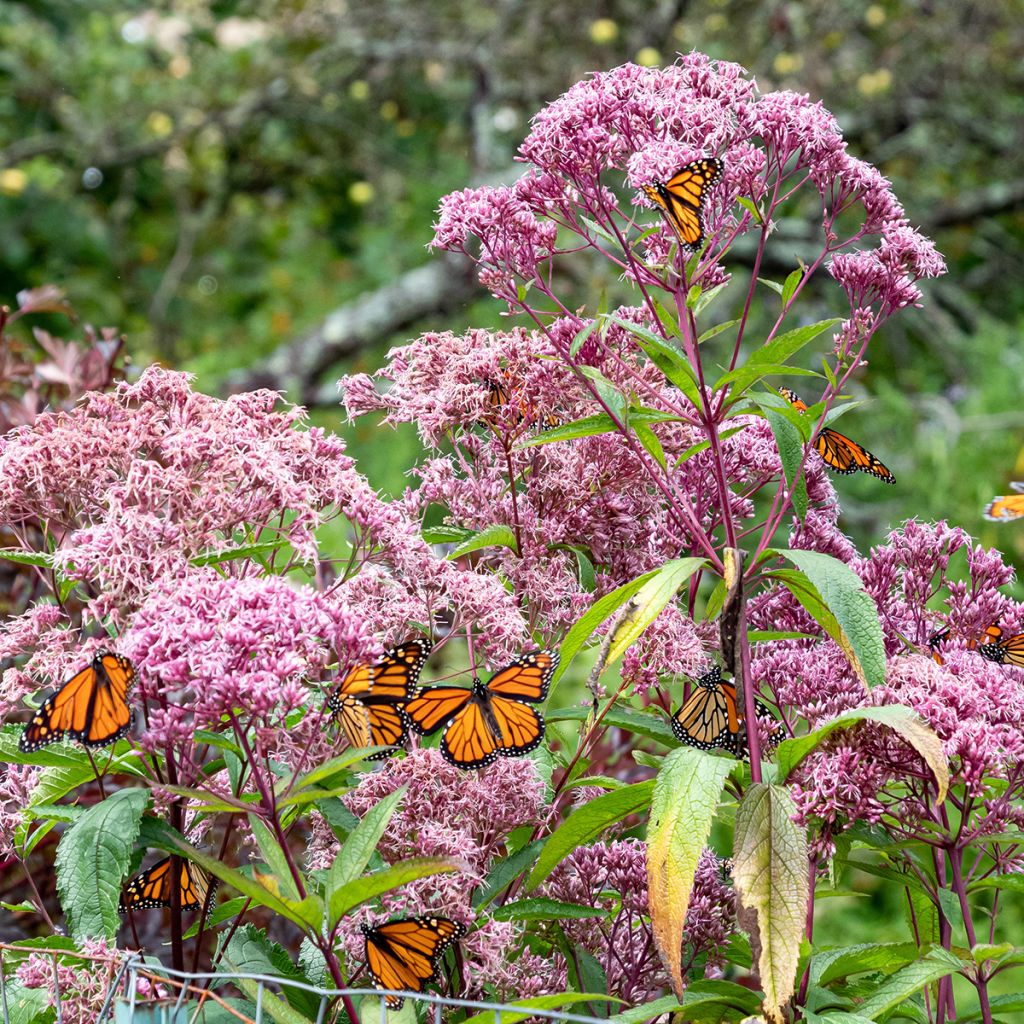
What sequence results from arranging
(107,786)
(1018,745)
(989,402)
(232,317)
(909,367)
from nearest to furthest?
1. (1018,745)
2. (107,786)
3. (989,402)
4. (909,367)
5. (232,317)

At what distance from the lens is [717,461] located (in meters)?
1.65

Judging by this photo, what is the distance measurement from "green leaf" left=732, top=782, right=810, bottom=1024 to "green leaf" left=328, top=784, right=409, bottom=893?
386mm

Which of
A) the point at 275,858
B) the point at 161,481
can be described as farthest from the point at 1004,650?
the point at 161,481

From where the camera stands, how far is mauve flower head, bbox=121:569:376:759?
1.36m

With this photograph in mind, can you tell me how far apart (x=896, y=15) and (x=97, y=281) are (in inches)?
175

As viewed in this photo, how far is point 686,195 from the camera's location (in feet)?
5.28

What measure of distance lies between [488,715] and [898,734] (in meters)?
0.48

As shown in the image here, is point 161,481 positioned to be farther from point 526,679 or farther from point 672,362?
point 672,362

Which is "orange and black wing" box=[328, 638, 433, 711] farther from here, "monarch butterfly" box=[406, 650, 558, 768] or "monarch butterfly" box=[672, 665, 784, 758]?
"monarch butterfly" box=[672, 665, 784, 758]

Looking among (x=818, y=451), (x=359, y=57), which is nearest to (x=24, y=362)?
(x=818, y=451)

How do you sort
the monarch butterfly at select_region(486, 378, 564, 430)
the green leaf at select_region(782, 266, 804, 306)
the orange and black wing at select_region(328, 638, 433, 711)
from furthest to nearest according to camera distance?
the monarch butterfly at select_region(486, 378, 564, 430) → the green leaf at select_region(782, 266, 804, 306) → the orange and black wing at select_region(328, 638, 433, 711)

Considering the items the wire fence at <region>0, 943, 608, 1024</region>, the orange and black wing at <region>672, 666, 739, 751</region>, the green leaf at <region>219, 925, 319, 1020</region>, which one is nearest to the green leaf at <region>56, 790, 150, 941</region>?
the wire fence at <region>0, 943, 608, 1024</region>

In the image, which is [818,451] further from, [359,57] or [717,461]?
[359,57]

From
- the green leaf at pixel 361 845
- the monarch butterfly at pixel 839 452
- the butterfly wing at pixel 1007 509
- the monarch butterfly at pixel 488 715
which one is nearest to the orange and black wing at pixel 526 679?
the monarch butterfly at pixel 488 715
